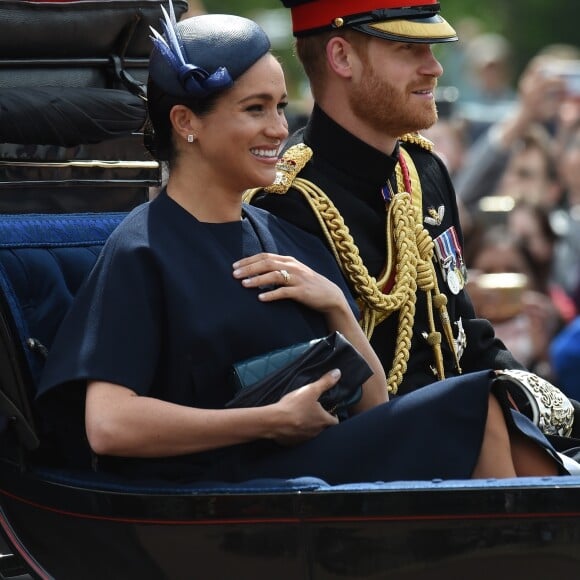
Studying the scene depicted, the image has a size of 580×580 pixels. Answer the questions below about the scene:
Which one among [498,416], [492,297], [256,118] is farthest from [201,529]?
[492,297]

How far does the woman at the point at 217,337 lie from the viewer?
124 inches

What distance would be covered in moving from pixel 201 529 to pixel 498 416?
0.61 metres

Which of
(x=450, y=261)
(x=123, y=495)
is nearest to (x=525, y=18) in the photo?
(x=450, y=261)

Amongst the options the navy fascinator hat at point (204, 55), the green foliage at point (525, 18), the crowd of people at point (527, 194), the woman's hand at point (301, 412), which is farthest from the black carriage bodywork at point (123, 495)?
the green foliage at point (525, 18)

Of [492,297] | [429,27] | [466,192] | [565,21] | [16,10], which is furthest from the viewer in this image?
[565,21]

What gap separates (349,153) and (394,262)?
0.29 metres

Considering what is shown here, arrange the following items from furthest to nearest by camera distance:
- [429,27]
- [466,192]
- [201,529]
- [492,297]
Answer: [466,192], [492,297], [429,27], [201,529]

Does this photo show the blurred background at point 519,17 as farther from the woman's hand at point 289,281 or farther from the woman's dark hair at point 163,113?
the woman's hand at point 289,281

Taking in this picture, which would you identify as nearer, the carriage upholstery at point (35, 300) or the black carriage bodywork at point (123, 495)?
the black carriage bodywork at point (123, 495)

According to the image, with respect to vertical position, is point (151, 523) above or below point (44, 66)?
below

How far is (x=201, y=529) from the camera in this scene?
3.10 meters

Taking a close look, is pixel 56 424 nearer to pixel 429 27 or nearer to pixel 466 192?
pixel 429 27

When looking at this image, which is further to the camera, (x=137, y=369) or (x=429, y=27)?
(x=429, y=27)

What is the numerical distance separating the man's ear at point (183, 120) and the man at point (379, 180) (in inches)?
21.9
